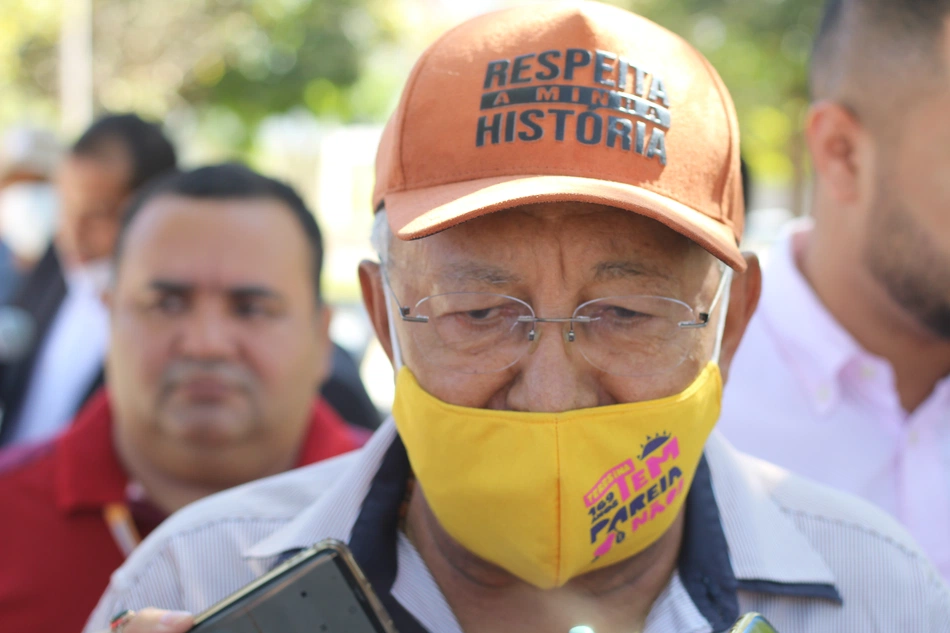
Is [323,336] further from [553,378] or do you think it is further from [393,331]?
[553,378]

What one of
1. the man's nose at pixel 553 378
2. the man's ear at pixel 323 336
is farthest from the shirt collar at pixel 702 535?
the man's ear at pixel 323 336

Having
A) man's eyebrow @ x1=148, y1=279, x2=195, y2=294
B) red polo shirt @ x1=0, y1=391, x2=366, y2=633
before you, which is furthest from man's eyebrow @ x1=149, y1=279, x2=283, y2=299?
red polo shirt @ x1=0, y1=391, x2=366, y2=633

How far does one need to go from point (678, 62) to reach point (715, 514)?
2.78 feet

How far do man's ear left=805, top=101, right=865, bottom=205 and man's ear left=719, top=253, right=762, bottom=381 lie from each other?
96 cm

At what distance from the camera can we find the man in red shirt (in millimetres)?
2775

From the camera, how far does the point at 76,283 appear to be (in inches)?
177

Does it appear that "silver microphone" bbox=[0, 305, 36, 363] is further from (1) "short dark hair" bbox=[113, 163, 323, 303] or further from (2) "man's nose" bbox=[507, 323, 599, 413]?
(2) "man's nose" bbox=[507, 323, 599, 413]

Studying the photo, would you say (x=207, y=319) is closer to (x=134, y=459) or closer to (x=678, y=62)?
(x=134, y=459)

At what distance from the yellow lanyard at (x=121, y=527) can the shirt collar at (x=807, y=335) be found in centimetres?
→ 190

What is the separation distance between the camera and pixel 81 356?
4.09 meters

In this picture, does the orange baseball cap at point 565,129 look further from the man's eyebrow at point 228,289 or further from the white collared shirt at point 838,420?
the man's eyebrow at point 228,289

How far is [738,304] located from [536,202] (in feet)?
1.86

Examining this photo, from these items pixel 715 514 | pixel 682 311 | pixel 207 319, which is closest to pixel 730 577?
pixel 715 514

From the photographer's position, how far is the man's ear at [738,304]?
1.95 meters
